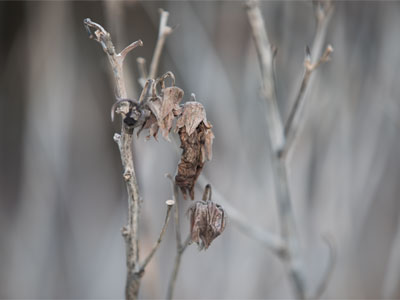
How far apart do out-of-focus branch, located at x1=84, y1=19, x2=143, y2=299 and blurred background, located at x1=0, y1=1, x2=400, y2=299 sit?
38cm

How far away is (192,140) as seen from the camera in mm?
515

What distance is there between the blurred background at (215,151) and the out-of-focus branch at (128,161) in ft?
1.26

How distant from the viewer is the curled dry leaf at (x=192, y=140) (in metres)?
0.50

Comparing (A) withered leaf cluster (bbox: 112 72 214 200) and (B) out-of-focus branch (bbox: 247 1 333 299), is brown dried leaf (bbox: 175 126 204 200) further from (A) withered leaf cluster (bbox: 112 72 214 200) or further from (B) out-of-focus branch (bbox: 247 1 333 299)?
(B) out-of-focus branch (bbox: 247 1 333 299)

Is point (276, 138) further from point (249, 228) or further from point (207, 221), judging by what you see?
point (207, 221)

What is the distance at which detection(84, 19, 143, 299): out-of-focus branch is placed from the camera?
51 cm

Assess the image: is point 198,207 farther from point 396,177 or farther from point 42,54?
point 396,177

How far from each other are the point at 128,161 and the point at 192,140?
81 millimetres

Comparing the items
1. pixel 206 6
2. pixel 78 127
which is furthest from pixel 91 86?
pixel 206 6

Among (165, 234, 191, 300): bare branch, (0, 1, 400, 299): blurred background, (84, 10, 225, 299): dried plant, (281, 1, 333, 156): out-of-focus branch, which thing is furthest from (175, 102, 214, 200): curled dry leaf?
(0, 1, 400, 299): blurred background

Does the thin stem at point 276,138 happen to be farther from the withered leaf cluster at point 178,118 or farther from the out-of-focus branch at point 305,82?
the withered leaf cluster at point 178,118

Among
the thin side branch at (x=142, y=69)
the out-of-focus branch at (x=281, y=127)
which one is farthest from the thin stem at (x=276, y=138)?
the thin side branch at (x=142, y=69)

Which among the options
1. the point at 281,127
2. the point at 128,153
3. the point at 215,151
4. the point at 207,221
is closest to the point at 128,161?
the point at 128,153

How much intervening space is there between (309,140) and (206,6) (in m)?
0.66
